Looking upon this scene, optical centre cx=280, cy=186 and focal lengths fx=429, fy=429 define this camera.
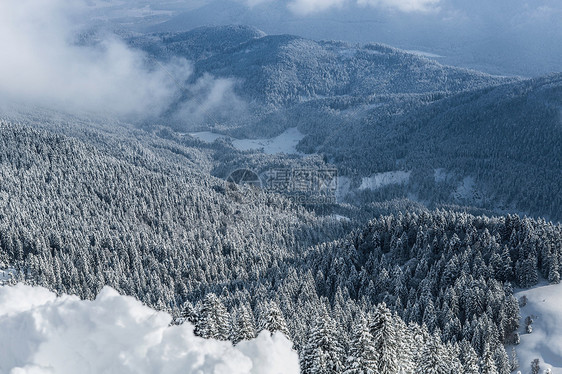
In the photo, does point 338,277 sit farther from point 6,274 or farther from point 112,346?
point 112,346

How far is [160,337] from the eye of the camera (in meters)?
25.3

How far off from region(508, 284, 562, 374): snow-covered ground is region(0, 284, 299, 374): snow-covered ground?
78.3 meters

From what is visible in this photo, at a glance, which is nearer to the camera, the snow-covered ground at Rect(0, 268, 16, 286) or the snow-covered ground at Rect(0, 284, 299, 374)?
the snow-covered ground at Rect(0, 284, 299, 374)

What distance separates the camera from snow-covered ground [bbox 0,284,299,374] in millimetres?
24141

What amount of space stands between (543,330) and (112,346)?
95013 mm

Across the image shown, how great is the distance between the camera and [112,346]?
2459cm

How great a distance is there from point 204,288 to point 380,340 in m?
107

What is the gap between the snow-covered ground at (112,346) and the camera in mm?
24141

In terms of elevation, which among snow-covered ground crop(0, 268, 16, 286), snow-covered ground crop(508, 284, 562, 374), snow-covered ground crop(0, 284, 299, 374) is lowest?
snow-covered ground crop(0, 268, 16, 286)

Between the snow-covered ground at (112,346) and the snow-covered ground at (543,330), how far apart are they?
7825 cm

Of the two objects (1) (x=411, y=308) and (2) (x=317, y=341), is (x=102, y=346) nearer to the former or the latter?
(2) (x=317, y=341)

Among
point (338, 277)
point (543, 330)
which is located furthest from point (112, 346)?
point (338, 277)

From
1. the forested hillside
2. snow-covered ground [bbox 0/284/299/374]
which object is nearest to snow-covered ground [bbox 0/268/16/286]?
the forested hillside

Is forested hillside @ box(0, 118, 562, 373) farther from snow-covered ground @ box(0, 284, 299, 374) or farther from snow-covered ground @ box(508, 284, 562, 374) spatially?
snow-covered ground @ box(0, 284, 299, 374)
